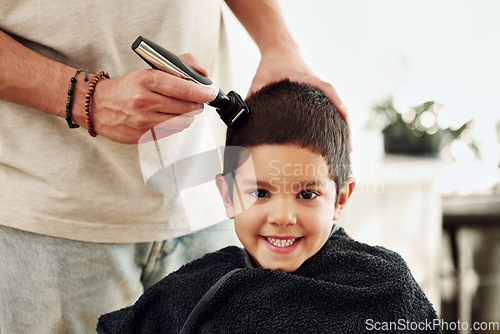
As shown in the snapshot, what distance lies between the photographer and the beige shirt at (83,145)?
765 mm

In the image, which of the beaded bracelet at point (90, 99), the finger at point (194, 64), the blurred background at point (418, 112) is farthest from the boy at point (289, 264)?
the blurred background at point (418, 112)

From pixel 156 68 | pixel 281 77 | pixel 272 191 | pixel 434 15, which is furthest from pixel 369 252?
pixel 434 15

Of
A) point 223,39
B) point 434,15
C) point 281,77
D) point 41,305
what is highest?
point 434,15

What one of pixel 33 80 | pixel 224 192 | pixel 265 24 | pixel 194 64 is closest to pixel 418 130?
pixel 265 24

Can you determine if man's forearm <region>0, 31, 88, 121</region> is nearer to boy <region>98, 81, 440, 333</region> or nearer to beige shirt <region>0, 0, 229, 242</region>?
beige shirt <region>0, 0, 229, 242</region>

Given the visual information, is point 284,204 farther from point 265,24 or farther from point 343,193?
point 265,24

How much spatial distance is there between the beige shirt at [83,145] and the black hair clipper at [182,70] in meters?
0.11

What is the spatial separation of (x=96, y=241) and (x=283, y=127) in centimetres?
38

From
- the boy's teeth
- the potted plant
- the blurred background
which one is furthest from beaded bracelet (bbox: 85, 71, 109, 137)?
the potted plant

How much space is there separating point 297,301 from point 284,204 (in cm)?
15

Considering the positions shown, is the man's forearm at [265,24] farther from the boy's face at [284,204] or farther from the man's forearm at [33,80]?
the man's forearm at [33,80]

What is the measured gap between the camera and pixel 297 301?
0.72m

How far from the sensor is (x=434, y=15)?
7.63 feet

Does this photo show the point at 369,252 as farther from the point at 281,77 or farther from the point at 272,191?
the point at 281,77
